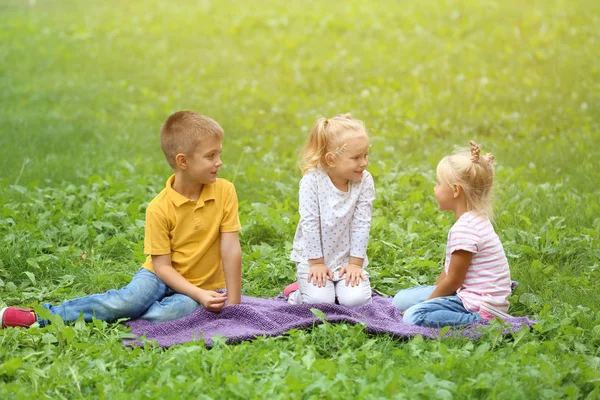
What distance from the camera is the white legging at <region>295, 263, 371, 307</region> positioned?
503 centimetres

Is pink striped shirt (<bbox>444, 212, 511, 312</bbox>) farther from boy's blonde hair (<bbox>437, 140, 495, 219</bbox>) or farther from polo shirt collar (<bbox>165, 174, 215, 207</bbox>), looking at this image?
polo shirt collar (<bbox>165, 174, 215, 207</bbox>)

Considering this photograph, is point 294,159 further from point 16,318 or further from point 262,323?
point 16,318

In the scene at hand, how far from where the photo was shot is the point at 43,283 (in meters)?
5.45

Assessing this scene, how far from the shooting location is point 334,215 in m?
5.12

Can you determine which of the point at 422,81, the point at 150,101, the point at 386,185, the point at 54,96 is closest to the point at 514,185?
the point at 386,185

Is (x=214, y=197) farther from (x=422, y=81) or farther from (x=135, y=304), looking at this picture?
(x=422, y=81)

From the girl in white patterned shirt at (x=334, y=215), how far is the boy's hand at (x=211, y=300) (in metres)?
0.53

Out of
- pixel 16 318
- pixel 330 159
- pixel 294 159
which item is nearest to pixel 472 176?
pixel 330 159

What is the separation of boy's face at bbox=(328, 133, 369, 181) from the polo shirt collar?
70 centimetres

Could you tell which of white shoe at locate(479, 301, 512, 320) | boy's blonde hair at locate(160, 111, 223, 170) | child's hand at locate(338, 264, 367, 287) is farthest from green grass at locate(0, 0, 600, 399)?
boy's blonde hair at locate(160, 111, 223, 170)

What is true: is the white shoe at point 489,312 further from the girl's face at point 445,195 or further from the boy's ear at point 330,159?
the boy's ear at point 330,159

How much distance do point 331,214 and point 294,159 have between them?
11.1 ft

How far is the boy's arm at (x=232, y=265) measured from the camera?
4.93 meters

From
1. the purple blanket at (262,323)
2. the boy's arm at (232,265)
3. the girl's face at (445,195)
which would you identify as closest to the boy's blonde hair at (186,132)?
the boy's arm at (232,265)
